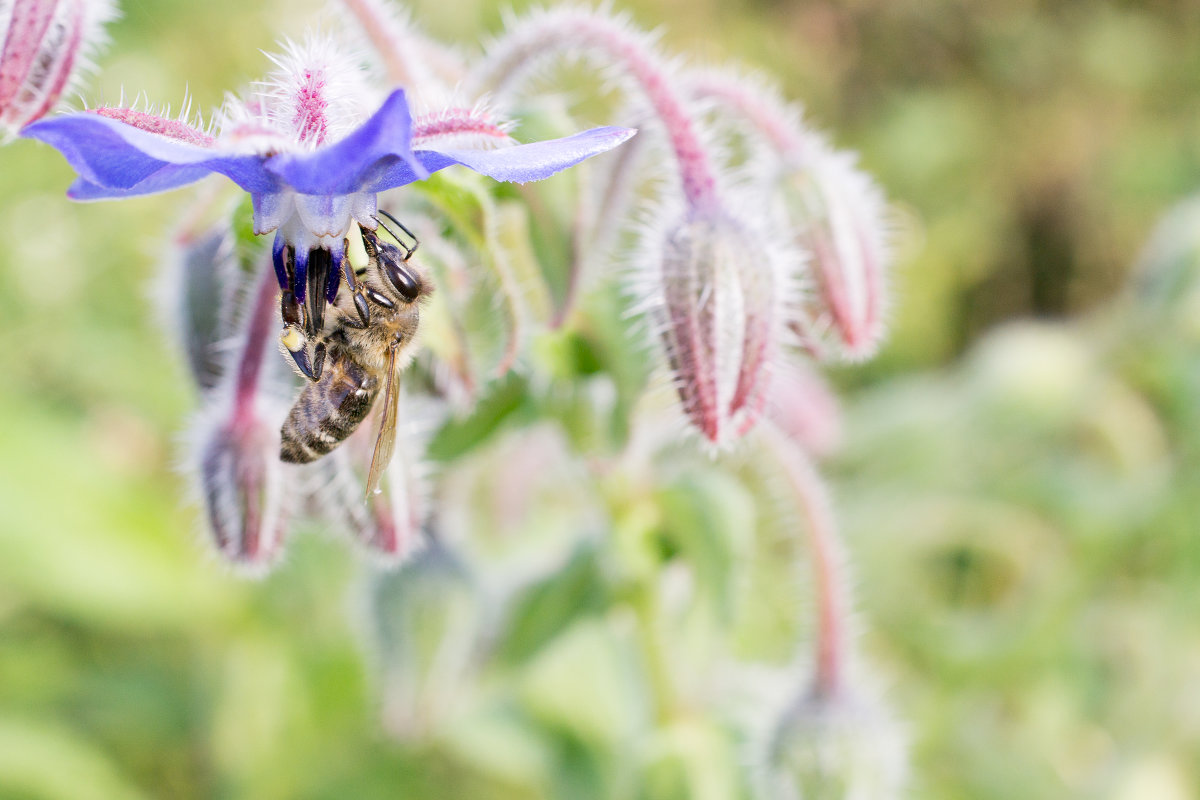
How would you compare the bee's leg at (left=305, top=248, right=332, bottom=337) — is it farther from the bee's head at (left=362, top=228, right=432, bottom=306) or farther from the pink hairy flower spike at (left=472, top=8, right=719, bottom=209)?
the pink hairy flower spike at (left=472, top=8, right=719, bottom=209)

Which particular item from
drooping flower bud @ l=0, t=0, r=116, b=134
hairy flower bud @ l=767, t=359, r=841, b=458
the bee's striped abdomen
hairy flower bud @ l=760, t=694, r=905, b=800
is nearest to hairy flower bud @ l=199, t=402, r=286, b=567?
the bee's striped abdomen

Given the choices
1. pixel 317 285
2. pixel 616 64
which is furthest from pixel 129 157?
pixel 616 64

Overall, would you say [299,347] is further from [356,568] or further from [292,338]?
[356,568]

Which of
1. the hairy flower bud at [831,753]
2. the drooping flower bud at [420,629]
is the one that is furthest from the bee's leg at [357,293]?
the hairy flower bud at [831,753]

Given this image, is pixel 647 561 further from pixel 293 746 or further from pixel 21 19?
pixel 293 746

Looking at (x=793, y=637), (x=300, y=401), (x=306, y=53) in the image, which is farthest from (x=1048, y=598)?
(x=306, y=53)

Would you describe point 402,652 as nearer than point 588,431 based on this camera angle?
No
